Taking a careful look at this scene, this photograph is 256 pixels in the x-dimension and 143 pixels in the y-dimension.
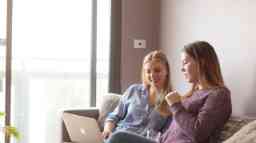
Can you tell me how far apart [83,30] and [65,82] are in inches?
20.3

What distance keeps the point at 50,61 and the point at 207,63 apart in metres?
1.94

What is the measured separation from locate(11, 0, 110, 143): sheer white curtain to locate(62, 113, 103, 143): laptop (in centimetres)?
76

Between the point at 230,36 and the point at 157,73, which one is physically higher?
the point at 230,36

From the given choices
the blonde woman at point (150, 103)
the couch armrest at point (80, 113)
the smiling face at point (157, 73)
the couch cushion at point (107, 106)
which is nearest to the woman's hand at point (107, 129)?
the blonde woman at point (150, 103)

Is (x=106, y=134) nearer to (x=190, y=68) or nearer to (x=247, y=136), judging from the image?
(x=190, y=68)

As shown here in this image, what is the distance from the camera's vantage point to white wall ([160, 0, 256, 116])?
110 inches

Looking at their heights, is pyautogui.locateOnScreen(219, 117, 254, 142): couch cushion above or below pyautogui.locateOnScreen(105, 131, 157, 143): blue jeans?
above

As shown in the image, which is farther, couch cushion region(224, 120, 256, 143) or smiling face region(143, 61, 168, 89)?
smiling face region(143, 61, 168, 89)

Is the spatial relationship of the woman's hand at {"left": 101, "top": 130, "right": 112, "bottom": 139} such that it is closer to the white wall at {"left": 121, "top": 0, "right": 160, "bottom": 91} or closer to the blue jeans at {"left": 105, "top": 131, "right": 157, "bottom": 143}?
the blue jeans at {"left": 105, "top": 131, "right": 157, "bottom": 143}

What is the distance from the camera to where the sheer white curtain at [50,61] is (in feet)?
13.2

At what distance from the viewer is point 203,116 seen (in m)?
2.42

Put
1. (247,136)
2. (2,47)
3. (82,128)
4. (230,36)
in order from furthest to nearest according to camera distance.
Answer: (2,47) → (82,128) → (230,36) → (247,136)

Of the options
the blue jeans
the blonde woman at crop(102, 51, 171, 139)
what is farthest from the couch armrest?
the blue jeans

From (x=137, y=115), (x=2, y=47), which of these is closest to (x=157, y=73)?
(x=137, y=115)
